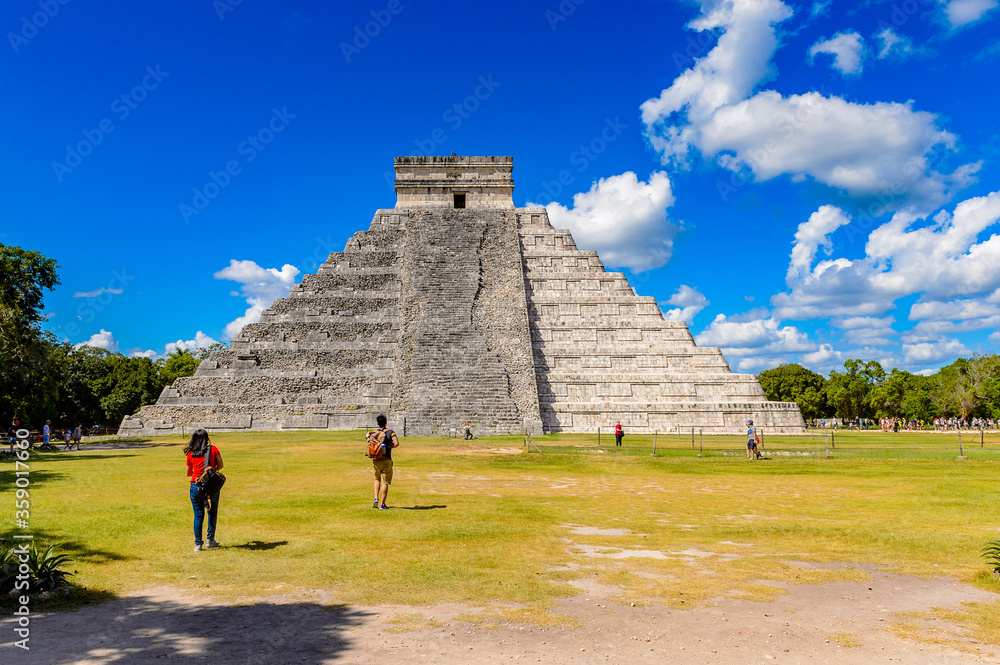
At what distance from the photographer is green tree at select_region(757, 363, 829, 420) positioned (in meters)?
70.0

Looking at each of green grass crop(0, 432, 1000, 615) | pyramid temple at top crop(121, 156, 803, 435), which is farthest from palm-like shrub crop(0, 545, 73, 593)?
pyramid temple at top crop(121, 156, 803, 435)

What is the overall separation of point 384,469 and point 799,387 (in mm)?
72253

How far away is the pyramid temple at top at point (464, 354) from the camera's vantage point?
95.6 feet

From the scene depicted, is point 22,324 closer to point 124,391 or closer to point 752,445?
point 752,445

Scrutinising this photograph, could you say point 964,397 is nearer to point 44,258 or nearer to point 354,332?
point 354,332

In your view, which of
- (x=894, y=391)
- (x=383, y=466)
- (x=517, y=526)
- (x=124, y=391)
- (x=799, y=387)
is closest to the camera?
(x=517, y=526)

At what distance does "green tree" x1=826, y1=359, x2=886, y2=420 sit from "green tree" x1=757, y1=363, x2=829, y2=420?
5.83 ft

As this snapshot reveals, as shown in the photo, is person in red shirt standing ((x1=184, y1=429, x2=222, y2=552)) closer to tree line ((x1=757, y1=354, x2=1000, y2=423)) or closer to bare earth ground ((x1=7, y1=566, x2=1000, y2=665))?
bare earth ground ((x1=7, y1=566, x2=1000, y2=665))

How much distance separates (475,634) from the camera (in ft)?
16.2

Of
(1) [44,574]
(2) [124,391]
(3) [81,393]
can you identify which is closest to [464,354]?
(1) [44,574]

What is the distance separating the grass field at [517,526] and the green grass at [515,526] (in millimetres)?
35

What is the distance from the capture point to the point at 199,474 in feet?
25.0

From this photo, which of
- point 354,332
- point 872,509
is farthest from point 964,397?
point 872,509

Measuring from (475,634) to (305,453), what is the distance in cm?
1557
